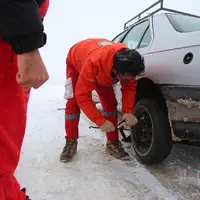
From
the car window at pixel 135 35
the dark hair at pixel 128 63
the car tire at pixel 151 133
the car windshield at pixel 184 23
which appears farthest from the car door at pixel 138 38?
the car tire at pixel 151 133

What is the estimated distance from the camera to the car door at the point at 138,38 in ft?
8.31

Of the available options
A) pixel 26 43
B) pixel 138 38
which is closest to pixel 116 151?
pixel 138 38

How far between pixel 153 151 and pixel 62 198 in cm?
84

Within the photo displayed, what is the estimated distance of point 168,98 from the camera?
2025 millimetres

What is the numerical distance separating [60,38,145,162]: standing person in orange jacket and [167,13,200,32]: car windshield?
466mm

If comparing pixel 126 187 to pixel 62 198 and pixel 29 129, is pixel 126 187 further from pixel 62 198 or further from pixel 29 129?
pixel 29 129

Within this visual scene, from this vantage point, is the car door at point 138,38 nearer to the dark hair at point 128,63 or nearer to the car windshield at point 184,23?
the car windshield at point 184,23

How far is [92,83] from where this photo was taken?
2.21m

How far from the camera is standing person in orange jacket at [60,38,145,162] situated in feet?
6.84

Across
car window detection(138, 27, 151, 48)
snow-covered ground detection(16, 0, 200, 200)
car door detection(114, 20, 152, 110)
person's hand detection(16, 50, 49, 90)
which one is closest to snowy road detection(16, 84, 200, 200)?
snow-covered ground detection(16, 0, 200, 200)

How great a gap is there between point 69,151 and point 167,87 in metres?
1.16

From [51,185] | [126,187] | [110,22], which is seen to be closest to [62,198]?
[51,185]

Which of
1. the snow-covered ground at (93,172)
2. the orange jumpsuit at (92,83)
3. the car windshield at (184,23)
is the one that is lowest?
the snow-covered ground at (93,172)

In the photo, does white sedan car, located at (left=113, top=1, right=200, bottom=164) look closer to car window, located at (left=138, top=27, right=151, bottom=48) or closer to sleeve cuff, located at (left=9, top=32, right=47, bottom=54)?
car window, located at (left=138, top=27, right=151, bottom=48)
